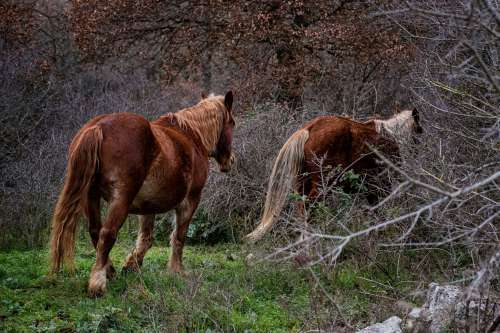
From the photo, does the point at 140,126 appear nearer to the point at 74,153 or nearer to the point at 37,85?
the point at 74,153

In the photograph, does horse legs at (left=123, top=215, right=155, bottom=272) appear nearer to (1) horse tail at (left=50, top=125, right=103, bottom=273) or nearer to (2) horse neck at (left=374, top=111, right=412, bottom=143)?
(1) horse tail at (left=50, top=125, right=103, bottom=273)

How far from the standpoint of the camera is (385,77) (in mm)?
15172

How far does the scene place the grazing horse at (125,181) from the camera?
5512mm

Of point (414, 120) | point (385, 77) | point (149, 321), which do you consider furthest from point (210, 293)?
point (385, 77)

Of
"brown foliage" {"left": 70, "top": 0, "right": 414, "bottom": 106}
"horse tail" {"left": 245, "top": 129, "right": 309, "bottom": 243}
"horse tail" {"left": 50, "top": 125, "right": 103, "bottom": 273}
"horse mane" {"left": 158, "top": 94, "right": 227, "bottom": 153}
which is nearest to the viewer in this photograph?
"horse tail" {"left": 50, "top": 125, "right": 103, "bottom": 273}

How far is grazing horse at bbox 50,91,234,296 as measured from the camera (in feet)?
18.1

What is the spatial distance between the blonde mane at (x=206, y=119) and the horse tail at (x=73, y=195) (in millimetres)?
1702

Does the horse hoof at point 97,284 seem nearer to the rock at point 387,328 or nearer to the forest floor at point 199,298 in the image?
the forest floor at point 199,298

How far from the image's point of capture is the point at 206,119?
7434mm

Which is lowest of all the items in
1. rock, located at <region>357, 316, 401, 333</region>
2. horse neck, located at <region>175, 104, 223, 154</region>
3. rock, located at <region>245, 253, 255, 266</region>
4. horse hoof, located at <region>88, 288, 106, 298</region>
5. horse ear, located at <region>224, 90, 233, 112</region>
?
rock, located at <region>245, 253, 255, 266</region>

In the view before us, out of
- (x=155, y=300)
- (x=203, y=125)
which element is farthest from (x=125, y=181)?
(x=203, y=125)

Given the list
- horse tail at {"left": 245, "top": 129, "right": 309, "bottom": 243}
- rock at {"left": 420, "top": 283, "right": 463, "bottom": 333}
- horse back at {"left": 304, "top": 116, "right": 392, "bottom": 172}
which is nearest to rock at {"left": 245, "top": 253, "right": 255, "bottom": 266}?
horse tail at {"left": 245, "top": 129, "right": 309, "bottom": 243}

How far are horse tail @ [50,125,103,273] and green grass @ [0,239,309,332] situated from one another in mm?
405

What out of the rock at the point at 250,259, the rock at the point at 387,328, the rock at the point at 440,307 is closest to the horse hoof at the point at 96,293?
the rock at the point at 250,259
